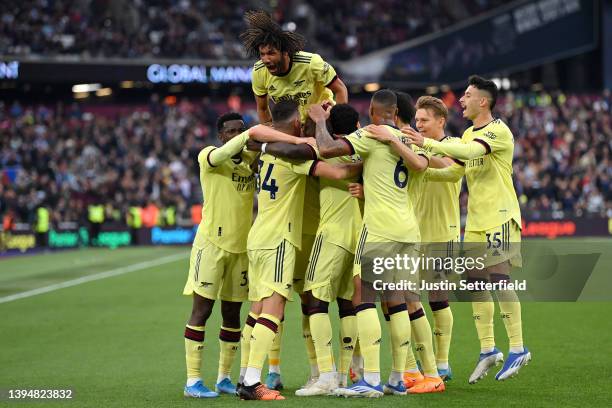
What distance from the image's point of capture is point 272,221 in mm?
8891

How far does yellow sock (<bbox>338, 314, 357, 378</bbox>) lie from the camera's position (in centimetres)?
902

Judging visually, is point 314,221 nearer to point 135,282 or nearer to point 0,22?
point 135,282

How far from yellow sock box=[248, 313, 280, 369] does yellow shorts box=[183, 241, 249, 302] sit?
0.71 metres

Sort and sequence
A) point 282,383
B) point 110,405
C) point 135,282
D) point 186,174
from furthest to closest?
point 186,174
point 135,282
point 282,383
point 110,405

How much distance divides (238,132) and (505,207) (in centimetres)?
267

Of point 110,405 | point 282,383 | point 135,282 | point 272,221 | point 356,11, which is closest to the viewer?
point 110,405

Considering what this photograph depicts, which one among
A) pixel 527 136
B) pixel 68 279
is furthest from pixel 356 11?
pixel 68 279

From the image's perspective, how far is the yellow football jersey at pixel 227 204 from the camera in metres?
9.18

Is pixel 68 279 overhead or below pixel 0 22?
below

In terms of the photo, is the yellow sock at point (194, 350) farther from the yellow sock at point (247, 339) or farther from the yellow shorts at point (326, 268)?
the yellow shorts at point (326, 268)

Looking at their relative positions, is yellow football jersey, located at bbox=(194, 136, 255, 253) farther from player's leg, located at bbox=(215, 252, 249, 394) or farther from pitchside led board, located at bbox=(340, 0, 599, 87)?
pitchside led board, located at bbox=(340, 0, 599, 87)

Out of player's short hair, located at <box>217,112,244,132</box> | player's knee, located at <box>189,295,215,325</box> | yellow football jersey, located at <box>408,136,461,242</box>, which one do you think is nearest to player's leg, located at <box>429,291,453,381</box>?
yellow football jersey, located at <box>408,136,461,242</box>

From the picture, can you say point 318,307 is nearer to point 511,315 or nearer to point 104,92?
point 511,315

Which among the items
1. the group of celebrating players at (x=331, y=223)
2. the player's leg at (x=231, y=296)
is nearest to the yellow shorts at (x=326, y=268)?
the group of celebrating players at (x=331, y=223)
